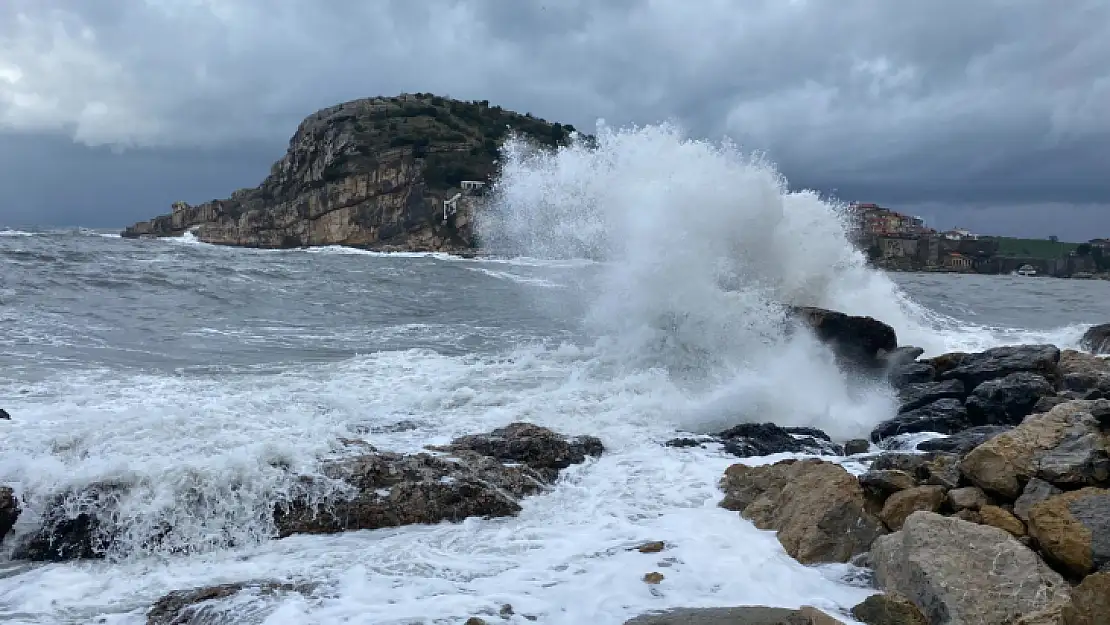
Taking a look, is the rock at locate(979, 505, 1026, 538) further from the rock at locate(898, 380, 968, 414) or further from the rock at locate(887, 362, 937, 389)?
the rock at locate(887, 362, 937, 389)

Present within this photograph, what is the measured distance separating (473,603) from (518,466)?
8.74ft

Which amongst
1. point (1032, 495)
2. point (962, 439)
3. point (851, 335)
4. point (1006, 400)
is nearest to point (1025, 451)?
point (1032, 495)

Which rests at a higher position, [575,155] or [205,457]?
[575,155]

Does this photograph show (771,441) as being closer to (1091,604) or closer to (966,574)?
(966,574)

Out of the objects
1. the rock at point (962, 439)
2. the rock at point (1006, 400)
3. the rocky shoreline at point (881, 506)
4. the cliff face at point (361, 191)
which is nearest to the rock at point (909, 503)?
the rocky shoreline at point (881, 506)

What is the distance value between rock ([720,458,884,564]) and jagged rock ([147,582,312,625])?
3.43m

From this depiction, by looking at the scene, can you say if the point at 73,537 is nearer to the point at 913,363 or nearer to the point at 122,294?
the point at 913,363

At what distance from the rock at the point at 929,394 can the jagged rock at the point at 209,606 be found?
8.18 meters

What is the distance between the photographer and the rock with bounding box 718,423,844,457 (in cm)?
828

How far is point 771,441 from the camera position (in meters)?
8.57

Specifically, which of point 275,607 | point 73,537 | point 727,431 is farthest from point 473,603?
point 727,431

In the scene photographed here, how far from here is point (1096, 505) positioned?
457 centimetres

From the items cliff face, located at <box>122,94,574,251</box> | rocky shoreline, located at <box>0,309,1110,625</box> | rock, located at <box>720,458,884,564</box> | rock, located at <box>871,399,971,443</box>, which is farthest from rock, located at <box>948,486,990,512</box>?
cliff face, located at <box>122,94,574,251</box>

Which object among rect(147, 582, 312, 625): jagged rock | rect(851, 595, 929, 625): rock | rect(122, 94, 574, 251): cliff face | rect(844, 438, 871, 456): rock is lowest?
rect(147, 582, 312, 625): jagged rock
